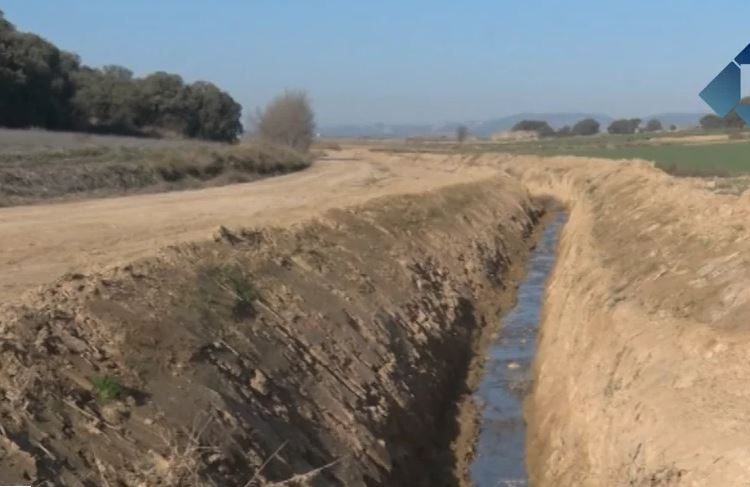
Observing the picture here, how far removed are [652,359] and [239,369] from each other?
5710 mm

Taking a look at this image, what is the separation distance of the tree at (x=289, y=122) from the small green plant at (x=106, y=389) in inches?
3578

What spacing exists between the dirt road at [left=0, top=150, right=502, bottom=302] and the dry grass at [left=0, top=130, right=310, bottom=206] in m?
1.68

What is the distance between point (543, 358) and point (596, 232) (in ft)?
35.8

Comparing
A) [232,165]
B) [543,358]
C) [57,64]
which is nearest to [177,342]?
[543,358]

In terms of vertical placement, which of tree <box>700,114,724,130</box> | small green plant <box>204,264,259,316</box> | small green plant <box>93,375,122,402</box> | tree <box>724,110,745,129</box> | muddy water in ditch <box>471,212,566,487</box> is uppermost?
small green plant <box>93,375,122,402</box>

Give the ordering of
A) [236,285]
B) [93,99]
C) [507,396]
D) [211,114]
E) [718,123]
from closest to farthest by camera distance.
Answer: [236,285] → [507,396] → [93,99] → [211,114] → [718,123]

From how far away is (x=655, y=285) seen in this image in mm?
19297

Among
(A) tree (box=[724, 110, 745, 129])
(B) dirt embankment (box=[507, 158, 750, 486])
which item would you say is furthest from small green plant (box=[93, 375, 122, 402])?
(A) tree (box=[724, 110, 745, 129])

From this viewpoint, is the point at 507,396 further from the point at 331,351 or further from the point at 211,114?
the point at 211,114

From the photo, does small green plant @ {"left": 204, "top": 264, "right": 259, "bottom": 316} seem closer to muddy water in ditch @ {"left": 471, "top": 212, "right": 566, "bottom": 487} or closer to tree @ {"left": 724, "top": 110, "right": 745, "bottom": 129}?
muddy water in ditch @ {"left": 471, "top": 212, "right": 566, "bottom": 487}

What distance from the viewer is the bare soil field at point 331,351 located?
10375 mm

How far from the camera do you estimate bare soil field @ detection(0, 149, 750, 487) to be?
34.0 ft

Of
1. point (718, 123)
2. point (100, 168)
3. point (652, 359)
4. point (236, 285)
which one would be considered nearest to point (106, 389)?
point (236, 285)

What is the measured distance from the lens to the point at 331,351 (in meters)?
16.5
